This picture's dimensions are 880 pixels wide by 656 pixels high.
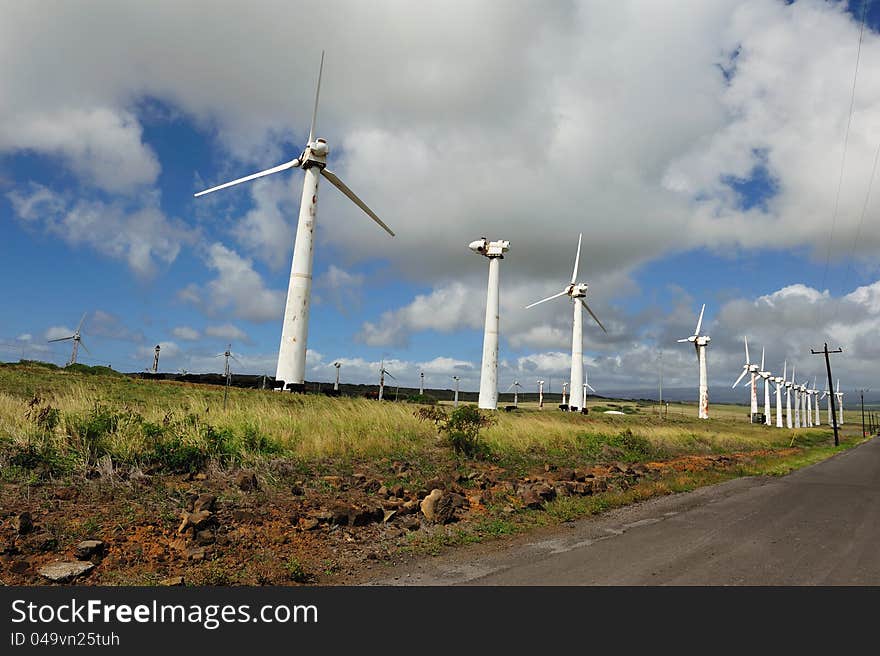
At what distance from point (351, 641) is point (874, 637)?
15.8 feet

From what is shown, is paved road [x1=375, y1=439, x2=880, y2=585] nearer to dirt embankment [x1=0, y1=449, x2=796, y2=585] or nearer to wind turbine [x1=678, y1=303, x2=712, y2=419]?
dirt embankment [x1=0, y1=449, x2=796, y2=585]

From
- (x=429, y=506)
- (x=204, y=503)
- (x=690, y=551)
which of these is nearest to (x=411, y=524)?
(x=429, y=506)

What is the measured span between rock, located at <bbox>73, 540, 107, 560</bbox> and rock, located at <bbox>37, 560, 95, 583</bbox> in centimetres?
24

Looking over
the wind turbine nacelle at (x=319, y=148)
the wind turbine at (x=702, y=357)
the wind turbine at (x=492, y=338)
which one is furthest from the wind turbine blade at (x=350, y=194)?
the wind turbine at (x=702, y=357)

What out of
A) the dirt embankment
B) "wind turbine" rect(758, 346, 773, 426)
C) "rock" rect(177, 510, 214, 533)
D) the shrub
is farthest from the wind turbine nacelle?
"wind turbine" rect(758, 346, 773, 426)

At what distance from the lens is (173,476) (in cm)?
1059

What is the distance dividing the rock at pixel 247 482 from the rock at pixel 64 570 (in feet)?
12.6

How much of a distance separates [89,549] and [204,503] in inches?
79.2

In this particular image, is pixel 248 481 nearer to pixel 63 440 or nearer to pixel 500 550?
pixel 63 440

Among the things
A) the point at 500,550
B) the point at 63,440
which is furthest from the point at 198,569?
the point at 63,440

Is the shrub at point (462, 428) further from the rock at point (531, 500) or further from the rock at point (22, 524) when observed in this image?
the rock at point (22, 524)

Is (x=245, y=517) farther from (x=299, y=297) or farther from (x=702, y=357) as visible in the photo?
(x=702, y=357)

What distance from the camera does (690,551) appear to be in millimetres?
8328

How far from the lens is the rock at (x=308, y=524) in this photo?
8828 millimetres
